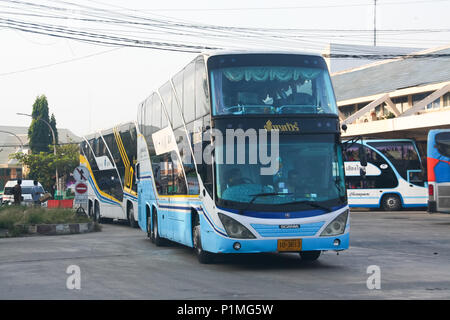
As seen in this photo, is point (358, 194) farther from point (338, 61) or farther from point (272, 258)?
point (338, 61)

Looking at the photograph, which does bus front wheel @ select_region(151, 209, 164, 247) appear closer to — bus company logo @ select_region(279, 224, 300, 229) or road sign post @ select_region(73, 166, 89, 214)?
bus company logo @ select_region(279, 224, 300, 229)

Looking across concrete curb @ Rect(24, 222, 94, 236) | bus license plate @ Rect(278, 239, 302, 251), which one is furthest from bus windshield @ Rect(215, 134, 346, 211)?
concrete curb @ Rect(24, 222, 94, 236)

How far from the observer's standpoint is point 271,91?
12.4 meters

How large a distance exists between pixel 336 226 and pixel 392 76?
40.7 m

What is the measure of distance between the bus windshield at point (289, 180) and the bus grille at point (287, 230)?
0.97 ft

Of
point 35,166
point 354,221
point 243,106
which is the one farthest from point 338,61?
point 243,106

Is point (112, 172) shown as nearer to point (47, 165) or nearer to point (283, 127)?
point (283, 127)

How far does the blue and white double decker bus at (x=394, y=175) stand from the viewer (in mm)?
35094

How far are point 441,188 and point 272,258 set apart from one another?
11982 mm

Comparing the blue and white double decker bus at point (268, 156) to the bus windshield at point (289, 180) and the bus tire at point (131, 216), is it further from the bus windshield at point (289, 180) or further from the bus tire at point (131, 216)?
the bus tire at point (131, 216)

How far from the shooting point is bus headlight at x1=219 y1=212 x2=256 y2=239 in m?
11.8

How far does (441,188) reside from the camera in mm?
24578

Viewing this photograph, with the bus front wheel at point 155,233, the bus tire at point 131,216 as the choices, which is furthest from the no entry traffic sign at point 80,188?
the bus front wheel at point 155,233
